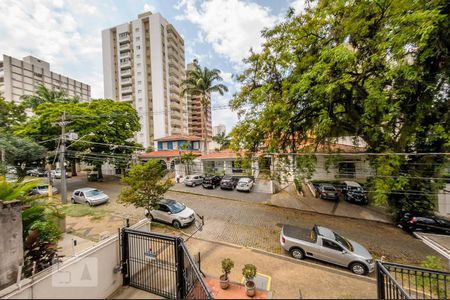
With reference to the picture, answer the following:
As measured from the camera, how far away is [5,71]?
4475 centimetres

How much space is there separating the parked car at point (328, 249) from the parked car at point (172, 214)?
225 inches

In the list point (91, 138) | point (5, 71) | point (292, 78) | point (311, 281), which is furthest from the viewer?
point (5, 71)

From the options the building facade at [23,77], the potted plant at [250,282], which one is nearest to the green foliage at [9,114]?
the building facade at [23,77]

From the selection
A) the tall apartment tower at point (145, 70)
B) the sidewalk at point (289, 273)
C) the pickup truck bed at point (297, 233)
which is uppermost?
the tall apartment tower at point (145, 70)

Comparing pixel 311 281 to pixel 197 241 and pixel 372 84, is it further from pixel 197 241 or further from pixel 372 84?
pixel 372 84

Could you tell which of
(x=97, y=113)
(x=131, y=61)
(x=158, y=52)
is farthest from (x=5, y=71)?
(x=97, y=113)

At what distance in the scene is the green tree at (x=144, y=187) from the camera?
10398mm

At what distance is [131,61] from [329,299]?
50871mm

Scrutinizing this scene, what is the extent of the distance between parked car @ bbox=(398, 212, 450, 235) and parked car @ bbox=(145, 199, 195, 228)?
13162mm

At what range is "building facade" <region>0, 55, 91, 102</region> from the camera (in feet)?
147

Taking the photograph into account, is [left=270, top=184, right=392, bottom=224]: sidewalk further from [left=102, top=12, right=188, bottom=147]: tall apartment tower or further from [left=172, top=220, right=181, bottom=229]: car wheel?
[left=102, top=12, right=188, bottom=147]: tall apartment tower

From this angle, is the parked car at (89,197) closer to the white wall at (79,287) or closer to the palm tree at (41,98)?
the white wall at (79,287)

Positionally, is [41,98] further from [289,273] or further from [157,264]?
[289,273]

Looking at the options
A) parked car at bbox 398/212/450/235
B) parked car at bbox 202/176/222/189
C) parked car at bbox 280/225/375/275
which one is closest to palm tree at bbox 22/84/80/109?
parked car at bbox 202/176/222/189
